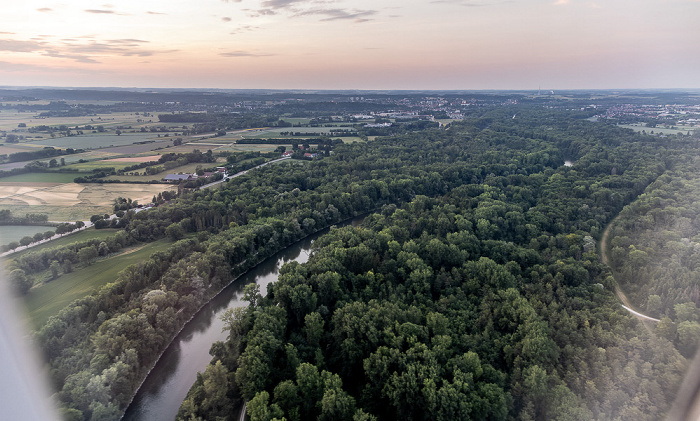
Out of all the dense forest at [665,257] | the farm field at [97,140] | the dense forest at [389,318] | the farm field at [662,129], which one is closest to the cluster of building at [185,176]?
the dense forest at [389,318]

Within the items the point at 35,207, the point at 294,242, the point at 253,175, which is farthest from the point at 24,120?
the point at 294,242

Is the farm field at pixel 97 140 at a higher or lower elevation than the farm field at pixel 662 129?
lower

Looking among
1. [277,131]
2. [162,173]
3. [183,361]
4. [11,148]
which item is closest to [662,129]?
[277,131]

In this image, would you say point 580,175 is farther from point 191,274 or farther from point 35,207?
point 35,207

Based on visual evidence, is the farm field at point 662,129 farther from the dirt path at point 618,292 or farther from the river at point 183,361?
the river at point 183,361

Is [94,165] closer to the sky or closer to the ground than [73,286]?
closer to the sky

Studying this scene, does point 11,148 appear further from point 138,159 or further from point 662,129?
point 662,129
